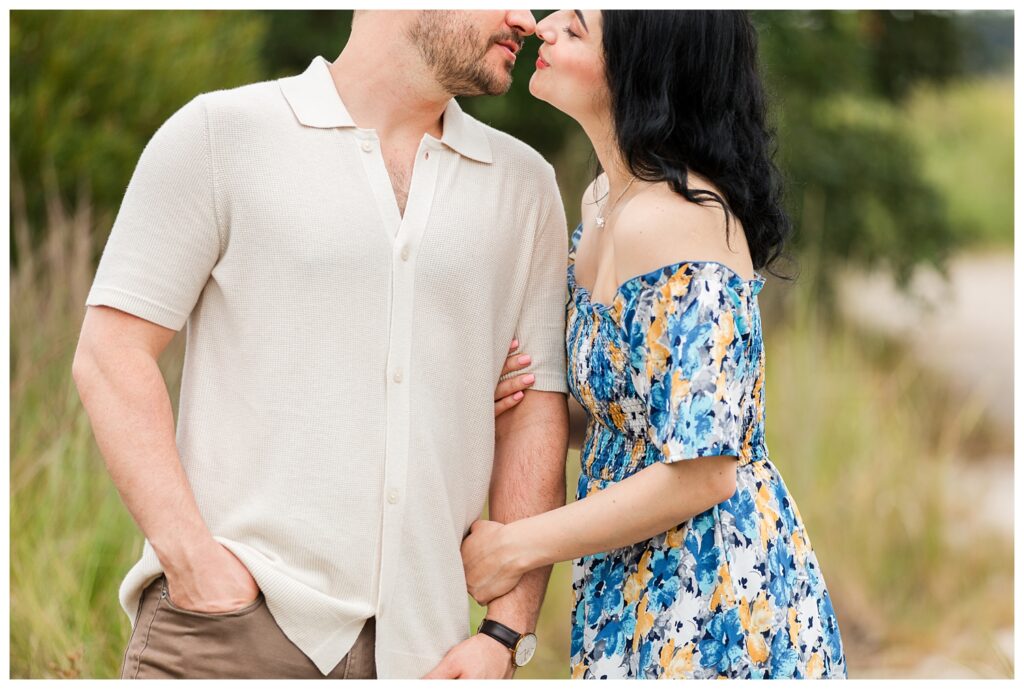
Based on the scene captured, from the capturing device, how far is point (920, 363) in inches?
291

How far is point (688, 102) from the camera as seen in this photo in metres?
2.38

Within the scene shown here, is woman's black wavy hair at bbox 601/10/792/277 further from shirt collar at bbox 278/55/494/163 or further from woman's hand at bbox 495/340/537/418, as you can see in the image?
woman's hand at bbox 495/340/537/418

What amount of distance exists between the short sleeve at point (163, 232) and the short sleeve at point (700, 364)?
89cm

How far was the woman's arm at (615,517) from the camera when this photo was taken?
7.25 ft

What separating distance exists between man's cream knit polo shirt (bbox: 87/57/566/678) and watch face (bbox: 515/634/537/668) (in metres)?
0.18

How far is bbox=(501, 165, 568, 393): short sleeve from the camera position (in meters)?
2.55

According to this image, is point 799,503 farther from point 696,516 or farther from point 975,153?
point 975,153

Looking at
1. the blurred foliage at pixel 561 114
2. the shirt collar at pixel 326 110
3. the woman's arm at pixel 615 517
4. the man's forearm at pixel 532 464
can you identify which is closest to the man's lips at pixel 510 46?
the shirt collar at pixel 326 110

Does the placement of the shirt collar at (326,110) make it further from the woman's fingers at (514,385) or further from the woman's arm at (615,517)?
the woman's arm at (615,517)

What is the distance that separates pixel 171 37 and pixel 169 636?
14.6 ft

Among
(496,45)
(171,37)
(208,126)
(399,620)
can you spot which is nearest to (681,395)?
(399,620)

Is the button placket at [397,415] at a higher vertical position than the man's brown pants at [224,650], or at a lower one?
higher

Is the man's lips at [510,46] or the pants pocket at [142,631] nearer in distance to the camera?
the pants pocket at [142,631]

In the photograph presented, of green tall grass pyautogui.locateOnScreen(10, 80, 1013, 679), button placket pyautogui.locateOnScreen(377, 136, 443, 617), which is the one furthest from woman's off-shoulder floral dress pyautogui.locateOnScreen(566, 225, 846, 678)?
green tall grass pyautogui.locateOnScreen(10, 80, 1013, 679)
